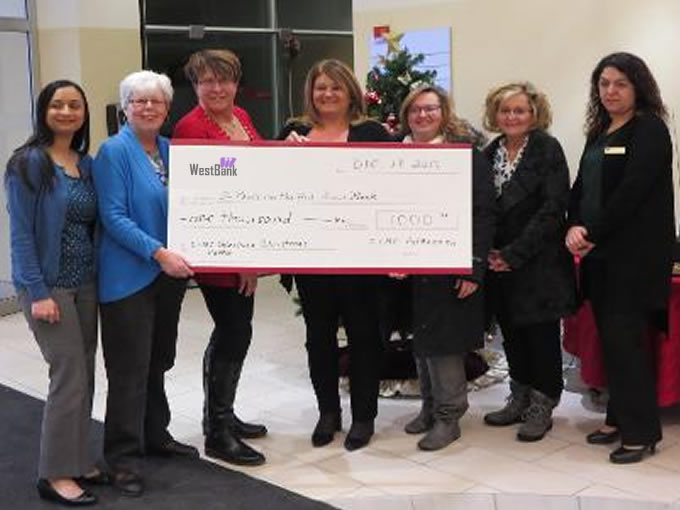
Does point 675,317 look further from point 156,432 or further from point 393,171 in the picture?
point 156,432

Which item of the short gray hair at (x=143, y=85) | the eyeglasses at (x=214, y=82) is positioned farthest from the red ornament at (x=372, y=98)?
the short gray hair at (x=143, y=85)

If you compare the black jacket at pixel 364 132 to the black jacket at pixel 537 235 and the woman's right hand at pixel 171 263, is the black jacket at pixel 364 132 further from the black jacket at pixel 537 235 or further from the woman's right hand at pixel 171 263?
the woman's right hand at pixel 171 263

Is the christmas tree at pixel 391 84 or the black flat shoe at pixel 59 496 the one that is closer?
the black flat shoe at pixel 59 496

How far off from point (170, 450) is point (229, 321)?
53cm

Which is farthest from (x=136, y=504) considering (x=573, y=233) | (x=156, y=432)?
(x=573, y=233)

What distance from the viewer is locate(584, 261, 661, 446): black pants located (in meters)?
3.22

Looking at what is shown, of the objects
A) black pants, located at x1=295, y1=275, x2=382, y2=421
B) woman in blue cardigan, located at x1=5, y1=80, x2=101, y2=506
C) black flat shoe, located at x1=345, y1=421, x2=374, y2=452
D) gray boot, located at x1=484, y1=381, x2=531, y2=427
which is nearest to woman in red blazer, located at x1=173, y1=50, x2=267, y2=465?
black pants, located at x1=295, y1=275, x2=382, y2=421

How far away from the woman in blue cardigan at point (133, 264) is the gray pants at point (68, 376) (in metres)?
0.08

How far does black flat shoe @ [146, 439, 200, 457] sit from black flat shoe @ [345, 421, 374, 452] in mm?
574

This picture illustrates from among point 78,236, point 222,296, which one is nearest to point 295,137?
point 222,296

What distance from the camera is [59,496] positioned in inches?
117

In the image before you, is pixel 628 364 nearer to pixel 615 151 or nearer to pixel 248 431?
pixel 615 151

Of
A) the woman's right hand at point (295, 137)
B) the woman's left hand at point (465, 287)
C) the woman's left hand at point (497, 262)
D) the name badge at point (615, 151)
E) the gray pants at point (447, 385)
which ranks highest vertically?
the woman's right hand at point (295, 137)

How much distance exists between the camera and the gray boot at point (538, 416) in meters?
3.54
